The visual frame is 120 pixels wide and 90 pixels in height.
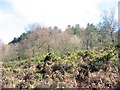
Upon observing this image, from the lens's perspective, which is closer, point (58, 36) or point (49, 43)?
point (49, 43)

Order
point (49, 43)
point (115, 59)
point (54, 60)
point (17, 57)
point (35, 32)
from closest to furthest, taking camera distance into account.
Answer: point (115, 59)
point (54, 60)
point (17, 57)
point (49, 43)
point (35, 32)

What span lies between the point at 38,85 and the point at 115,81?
380 cm

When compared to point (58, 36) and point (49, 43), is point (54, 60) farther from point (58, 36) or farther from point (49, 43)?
point (58, 36)

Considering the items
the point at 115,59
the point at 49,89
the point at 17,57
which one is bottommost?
the point at 49,89

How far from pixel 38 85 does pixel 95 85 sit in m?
2.85

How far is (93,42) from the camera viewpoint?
119 feet

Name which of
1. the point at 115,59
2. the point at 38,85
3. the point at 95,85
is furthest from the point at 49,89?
the point at 115,59

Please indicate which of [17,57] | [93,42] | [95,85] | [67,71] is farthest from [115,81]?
[93,42]

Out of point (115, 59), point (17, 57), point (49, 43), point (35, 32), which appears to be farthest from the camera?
point (35, 32)

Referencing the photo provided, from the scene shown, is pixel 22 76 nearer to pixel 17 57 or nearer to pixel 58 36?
pixel 17 57

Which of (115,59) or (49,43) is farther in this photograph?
(49,43)

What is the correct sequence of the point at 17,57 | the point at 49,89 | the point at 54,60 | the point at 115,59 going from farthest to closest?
the point at 17,57 → the point at 54,60 → the point at 115,59 → the point at 49,89

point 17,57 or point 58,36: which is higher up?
point 58,36

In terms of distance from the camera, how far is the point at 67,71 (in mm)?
15766
